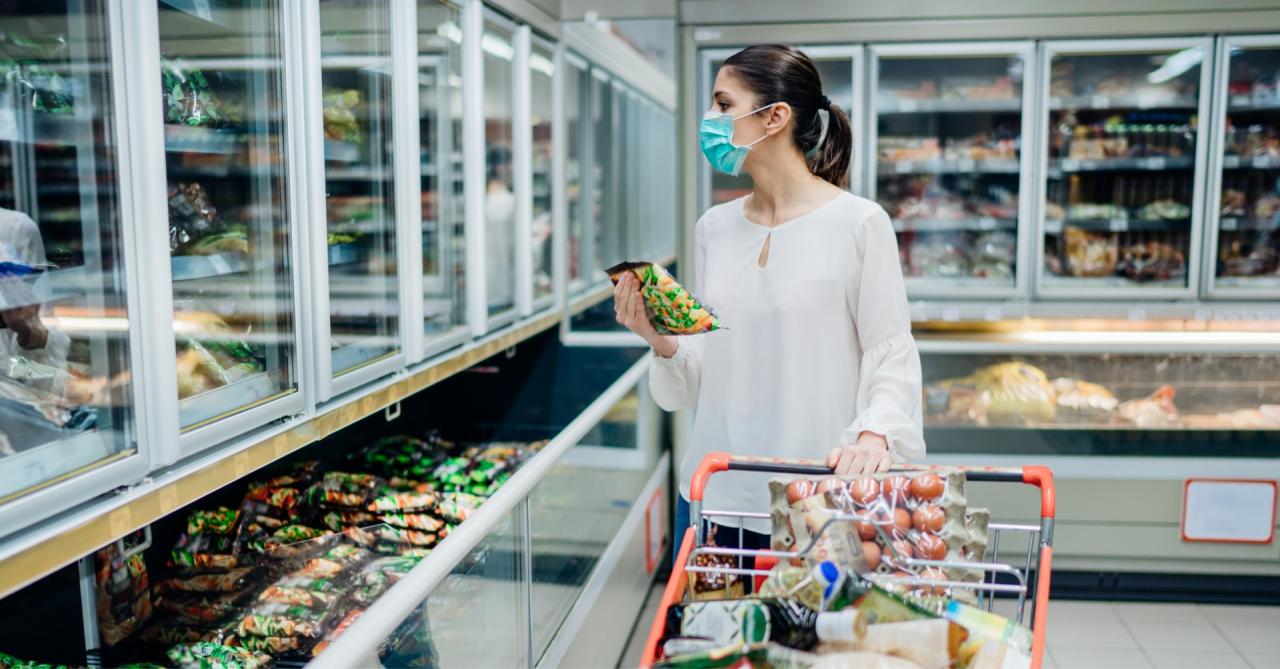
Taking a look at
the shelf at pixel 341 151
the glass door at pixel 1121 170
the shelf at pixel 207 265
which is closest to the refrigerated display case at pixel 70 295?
the shelf at pixel 207 265

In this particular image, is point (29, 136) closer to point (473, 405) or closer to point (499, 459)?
point (499, 459)

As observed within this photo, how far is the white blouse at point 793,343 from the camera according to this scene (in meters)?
2.05

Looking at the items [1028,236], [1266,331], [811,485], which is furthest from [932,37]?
[811,485]

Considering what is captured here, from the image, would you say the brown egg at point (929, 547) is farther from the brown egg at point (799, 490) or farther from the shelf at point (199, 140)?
the shelf at point (199, 140)

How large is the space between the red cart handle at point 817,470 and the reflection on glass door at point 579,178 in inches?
131

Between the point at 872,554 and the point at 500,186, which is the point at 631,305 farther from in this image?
the point at 500,186

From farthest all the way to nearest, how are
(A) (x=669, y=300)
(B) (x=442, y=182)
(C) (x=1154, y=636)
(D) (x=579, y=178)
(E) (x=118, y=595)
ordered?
1. (D) (x=579, y=178)
2. (C) (x=1154, y=636)
3. (B) (x=442, y=182)
4. (E) (x=118, y=595)
5. (A) (x=669, y=300)

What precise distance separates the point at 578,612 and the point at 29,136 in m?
1.86

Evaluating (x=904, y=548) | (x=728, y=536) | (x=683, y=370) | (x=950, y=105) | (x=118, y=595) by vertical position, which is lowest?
(x=118, y=595)

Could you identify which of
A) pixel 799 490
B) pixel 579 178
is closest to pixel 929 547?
pixel 799 490

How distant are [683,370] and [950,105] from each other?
108 inches

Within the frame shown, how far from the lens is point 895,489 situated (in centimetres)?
165

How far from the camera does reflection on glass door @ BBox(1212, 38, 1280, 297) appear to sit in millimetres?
4379

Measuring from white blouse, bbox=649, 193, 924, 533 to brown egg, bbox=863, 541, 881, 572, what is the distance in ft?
1.37
